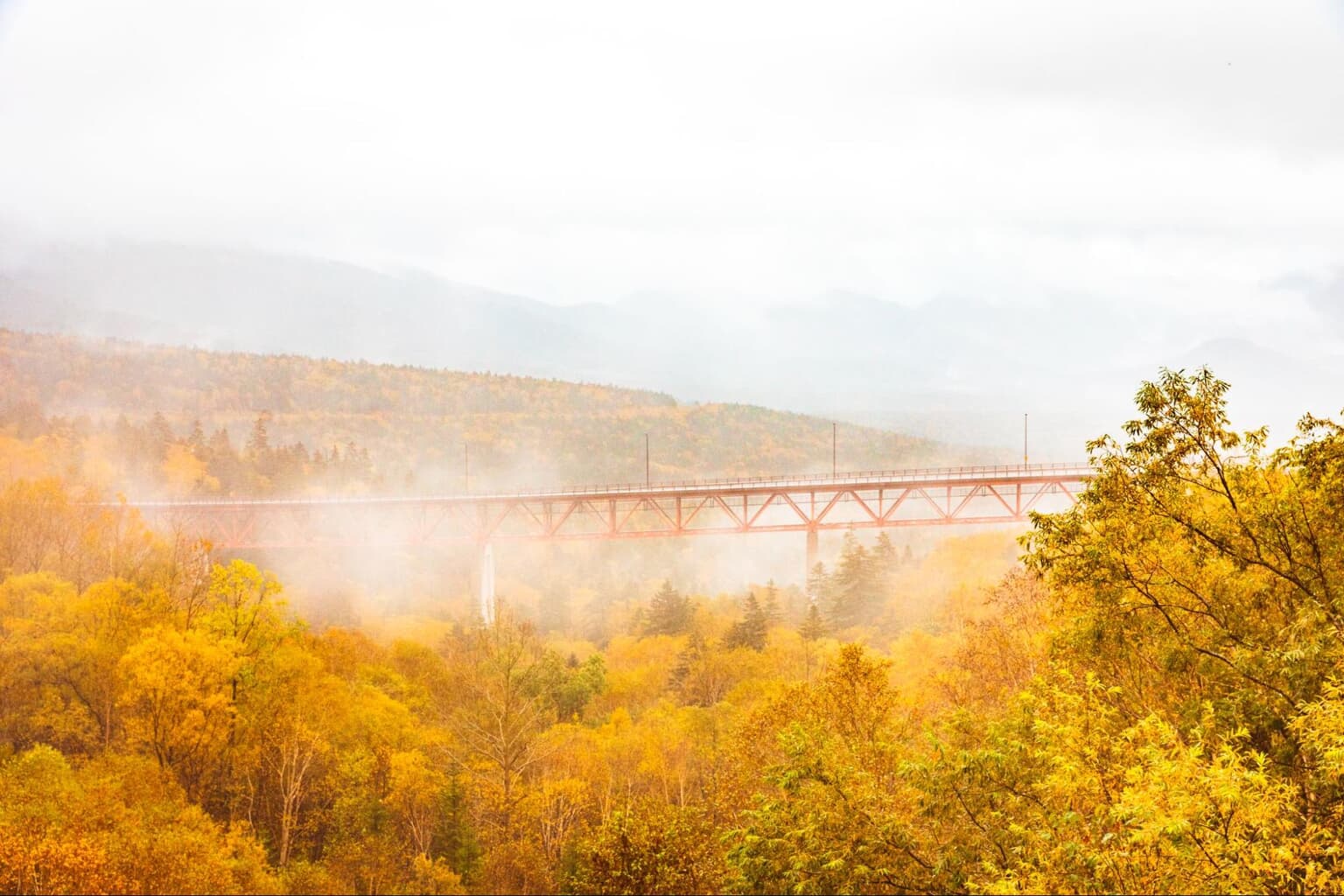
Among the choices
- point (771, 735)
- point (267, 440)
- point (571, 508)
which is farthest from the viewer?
point (267, 440)

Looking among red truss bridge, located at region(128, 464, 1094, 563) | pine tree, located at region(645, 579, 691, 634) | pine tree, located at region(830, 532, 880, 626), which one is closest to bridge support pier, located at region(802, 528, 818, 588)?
red truss bridge, located at region(128, 464, 1094, 563)

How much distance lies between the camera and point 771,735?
25.1 meters

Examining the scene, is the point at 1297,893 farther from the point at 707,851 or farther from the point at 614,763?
the point at 614,763

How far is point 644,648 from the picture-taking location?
73062 mm

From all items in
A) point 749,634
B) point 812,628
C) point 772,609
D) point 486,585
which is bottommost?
point 772,609

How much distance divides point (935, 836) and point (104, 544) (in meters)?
50.4

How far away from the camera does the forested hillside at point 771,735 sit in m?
13.5

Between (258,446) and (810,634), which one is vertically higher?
(258,446)

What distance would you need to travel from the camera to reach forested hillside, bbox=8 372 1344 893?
13469 millimetres

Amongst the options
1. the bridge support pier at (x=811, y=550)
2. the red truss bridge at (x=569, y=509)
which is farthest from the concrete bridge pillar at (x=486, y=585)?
the bridge support pier at (x=811, y=550)

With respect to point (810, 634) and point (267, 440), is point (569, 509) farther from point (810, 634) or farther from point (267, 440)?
point (267, 440)

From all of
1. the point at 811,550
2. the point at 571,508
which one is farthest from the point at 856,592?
the point at 571,508

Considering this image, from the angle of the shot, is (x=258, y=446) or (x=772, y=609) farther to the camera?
(x=258, y=446)

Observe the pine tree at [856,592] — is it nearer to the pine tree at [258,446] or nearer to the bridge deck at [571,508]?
the bridge deck at [571,508]
